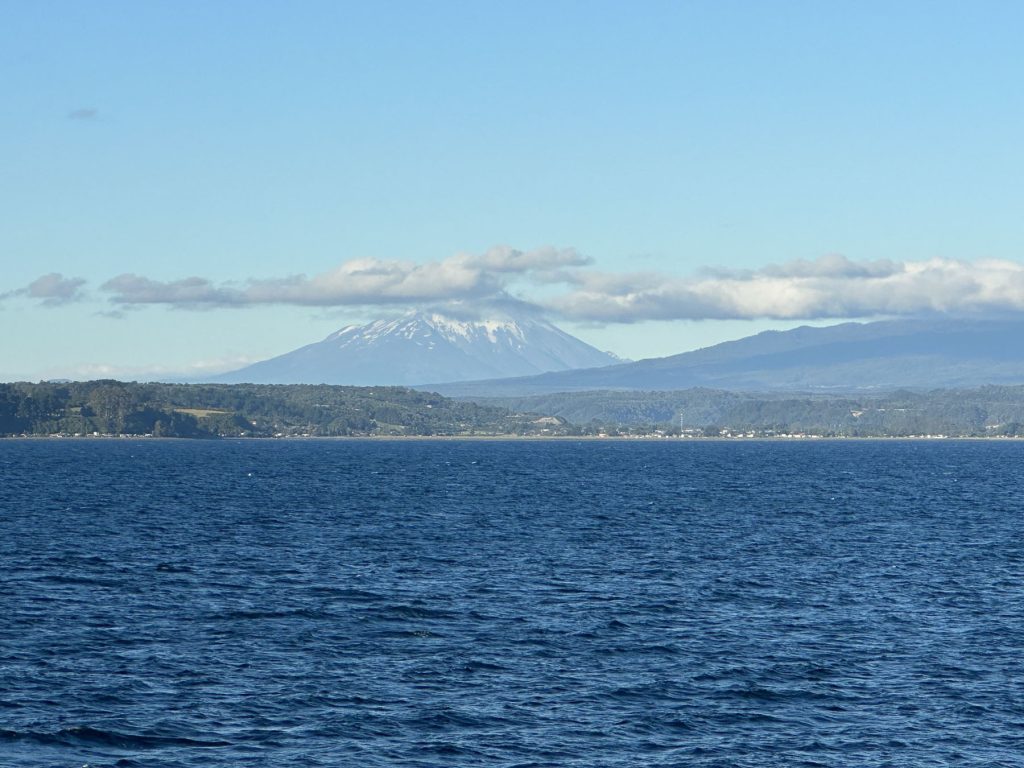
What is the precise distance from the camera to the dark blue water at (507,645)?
1734 inches

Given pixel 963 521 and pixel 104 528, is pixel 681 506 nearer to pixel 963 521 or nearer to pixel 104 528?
pixel 963 521

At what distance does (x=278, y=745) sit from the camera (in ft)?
141

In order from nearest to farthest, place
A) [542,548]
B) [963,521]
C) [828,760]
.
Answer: [828,760], [542,548], [963,521]

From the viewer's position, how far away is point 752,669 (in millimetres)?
54781

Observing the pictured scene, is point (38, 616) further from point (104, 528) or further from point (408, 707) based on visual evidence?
point (104, 528)

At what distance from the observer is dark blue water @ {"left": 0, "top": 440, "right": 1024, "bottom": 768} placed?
44.0 meters

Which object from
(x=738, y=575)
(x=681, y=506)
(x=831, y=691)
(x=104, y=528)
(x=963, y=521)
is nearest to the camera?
(x=831, y=691)

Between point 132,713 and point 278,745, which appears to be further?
Result: point 132,713

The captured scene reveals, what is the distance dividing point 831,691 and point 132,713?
23.6 metres

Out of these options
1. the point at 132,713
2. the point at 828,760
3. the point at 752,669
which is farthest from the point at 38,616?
the point at 828,760

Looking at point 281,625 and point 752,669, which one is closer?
point 752,669

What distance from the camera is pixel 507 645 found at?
58.7 m

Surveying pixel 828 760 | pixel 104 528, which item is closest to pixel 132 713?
pixel 828 760

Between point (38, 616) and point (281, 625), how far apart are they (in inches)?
438
